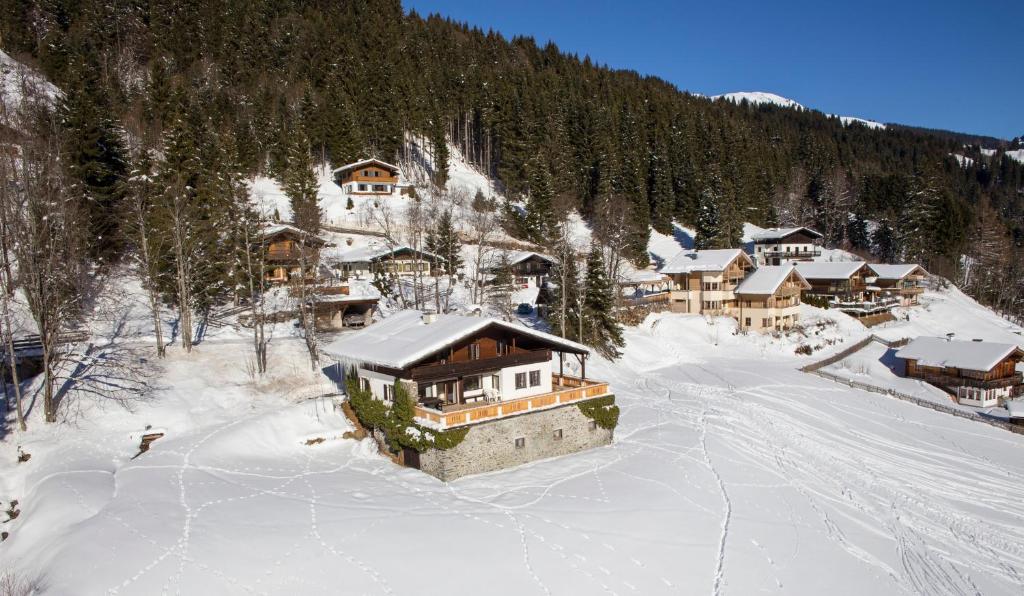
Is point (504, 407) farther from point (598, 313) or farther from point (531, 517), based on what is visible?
point (598, 313)

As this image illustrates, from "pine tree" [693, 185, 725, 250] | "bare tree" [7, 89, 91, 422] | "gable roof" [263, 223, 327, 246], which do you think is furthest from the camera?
"pine tree" [693, 185, 725, 250]

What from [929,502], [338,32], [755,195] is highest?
[338,32]

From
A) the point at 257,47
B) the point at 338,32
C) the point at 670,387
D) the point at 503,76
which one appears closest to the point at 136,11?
the point at 257,47

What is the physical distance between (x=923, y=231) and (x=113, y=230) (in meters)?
90.4

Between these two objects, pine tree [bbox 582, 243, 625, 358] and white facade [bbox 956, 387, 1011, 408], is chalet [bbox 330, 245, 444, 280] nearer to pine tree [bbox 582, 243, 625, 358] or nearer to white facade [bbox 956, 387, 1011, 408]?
pine tree [bbox 582, 243, 625, 358]

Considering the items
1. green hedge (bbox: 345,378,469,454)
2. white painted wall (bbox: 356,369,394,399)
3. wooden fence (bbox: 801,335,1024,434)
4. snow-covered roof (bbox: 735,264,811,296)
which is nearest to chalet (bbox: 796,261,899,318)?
snow-covered roof (bbox: 735,264,811,296)

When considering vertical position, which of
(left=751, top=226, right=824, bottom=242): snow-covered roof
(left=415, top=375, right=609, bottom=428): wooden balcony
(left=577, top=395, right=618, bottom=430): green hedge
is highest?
(left=751, top=226, right=824, bottom=242): snow-covered roof

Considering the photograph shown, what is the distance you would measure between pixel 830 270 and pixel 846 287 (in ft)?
7.70

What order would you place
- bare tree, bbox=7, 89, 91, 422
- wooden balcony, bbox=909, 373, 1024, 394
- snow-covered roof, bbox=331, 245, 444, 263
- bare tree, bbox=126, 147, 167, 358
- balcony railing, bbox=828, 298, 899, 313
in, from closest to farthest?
bare tree, bbox=7, 89, 91, 422
bare tree, bbox=126, 147, 167, 358
wooden balcony, bbox=909, 373, 1024, 394
snow-covered roof, bbox=331, 245, 444, 263
balcony railing, bbox=828, 298, 899, 313

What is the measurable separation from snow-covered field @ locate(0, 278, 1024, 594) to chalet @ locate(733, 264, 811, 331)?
21.4 metres

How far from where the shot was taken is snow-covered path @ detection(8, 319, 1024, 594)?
517 inches

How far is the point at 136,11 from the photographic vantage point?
81000 millimetres

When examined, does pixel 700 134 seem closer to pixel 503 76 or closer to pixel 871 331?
pixel 503 76

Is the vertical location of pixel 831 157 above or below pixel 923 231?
above
